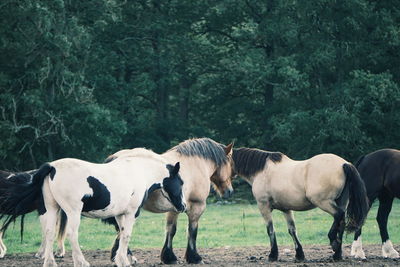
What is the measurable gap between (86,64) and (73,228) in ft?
79.1

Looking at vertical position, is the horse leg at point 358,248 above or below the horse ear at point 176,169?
below

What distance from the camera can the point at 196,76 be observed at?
4069cm

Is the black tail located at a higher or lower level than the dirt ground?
higher

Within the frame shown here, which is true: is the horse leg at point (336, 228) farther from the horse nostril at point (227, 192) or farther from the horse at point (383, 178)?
the horse nostril at point (227, 192)

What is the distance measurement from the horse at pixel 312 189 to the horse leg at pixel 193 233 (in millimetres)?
1217

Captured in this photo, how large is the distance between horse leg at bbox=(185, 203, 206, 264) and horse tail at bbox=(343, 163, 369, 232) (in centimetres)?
253

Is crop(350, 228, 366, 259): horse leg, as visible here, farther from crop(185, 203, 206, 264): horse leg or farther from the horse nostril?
crop(185, 203, 206, 264): horse leg

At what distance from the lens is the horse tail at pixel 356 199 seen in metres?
12.8

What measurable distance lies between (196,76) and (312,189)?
91.8 feet

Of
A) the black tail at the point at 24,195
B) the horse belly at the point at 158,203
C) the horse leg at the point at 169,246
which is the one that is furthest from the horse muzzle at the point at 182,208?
the black tail at the point at 24,195

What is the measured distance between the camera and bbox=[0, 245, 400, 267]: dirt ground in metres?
12.9

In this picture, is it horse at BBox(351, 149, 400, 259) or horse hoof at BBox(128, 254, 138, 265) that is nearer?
horse hoof at BBox(128, 254, 138, 265)

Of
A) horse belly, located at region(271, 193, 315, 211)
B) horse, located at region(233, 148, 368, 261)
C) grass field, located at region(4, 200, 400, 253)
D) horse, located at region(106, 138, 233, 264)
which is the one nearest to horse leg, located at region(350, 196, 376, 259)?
horse, located at region(233, 148, 368, 261)

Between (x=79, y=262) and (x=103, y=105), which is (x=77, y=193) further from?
(x=103, y=105)
